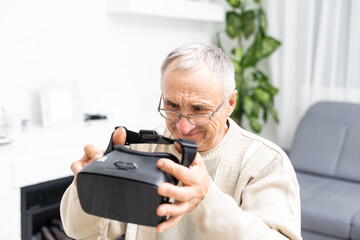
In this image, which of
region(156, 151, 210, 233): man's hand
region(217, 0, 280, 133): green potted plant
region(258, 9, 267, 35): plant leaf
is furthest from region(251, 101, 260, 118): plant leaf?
region(156, 151, 210, 233): man's hand

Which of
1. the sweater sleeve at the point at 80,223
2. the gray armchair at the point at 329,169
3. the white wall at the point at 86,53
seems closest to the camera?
the sweater sleeve at the point at 80,223

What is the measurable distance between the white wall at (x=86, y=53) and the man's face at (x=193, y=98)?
1.44 meters

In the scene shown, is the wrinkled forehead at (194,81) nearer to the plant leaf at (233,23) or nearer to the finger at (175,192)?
the finger at (175,192)

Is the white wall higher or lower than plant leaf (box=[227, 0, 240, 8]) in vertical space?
lower

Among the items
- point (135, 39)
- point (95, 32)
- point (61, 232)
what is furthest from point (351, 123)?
point (61, 232)

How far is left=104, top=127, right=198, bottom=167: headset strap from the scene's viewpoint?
744mm

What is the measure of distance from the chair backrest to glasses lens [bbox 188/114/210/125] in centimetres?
177

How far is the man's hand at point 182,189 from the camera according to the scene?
70cm

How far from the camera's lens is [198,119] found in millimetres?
1063

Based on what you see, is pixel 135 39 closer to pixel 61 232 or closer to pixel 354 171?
pixel 61 232

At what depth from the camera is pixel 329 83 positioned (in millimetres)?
2973

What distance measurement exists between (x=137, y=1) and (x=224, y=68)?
1.59 meters

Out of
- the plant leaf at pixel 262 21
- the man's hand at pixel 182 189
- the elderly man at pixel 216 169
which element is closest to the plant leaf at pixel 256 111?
the plant leaf at pixel 262 21

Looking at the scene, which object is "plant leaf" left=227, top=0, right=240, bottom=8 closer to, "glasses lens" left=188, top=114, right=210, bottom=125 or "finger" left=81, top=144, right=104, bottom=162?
"glasses lens" left=188, top=114, right=210, bottom=125
